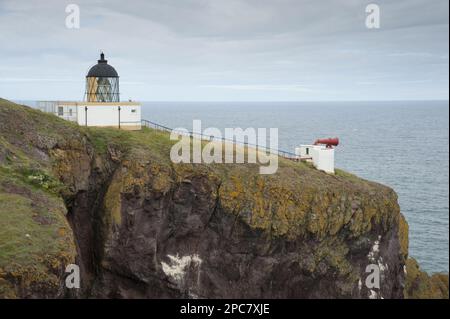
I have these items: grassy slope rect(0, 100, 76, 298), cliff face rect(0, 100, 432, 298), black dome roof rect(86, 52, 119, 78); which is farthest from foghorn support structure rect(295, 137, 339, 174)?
grassy slope rect(0, 100, 76, 298)

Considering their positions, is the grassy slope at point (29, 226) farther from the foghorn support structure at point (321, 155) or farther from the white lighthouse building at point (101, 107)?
the foghorn support structure at point (321, 155)

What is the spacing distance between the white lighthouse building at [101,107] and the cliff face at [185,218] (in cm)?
480

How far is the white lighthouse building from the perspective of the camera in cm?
4569

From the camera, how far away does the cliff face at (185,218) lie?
34.8 m

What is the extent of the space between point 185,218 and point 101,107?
47.2ft

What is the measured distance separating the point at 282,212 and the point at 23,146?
17950mm

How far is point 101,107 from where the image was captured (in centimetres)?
4581

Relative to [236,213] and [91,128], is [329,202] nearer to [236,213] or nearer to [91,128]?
[236,213]

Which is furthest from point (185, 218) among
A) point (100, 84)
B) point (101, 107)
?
point (100, 84)

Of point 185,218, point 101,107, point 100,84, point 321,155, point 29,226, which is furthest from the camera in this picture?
point 100,84

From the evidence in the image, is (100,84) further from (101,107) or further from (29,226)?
(29,226)

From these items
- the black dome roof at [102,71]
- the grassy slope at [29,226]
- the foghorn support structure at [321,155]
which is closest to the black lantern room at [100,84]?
the black dome roof at [102,71]
